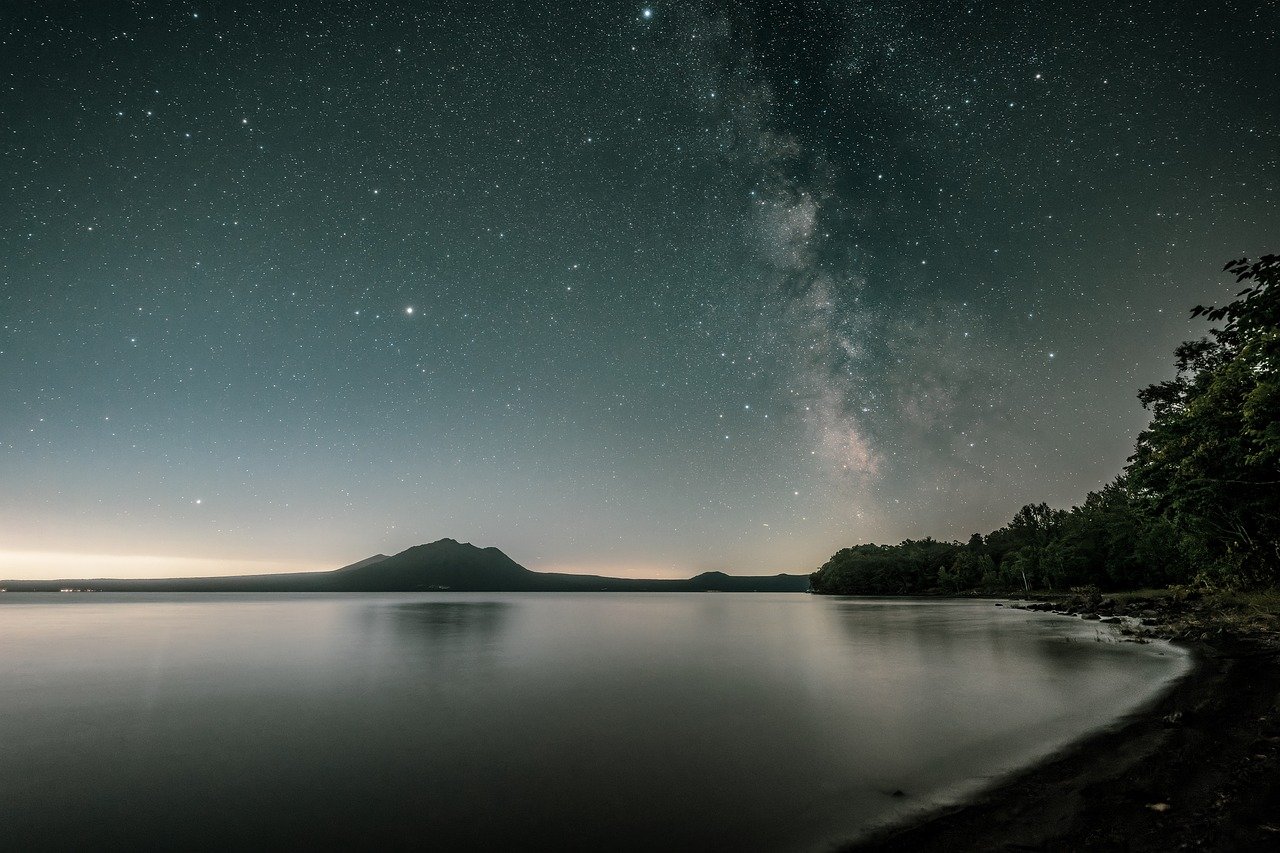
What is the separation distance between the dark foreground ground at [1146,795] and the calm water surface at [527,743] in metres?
0.87

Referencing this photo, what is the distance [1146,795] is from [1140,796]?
77 mm

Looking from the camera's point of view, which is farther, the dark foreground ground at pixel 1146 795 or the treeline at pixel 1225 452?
the treeline at pixel 1225 452

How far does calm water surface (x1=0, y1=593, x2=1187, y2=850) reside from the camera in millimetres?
6848

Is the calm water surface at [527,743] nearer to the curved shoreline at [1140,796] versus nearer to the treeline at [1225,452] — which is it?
the curved shoreline at [1140,796]

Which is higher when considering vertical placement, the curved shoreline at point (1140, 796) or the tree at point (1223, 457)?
the tree at point (1223, 457)

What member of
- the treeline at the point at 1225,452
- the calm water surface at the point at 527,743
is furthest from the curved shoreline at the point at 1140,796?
the treeline at the point at 1225,452

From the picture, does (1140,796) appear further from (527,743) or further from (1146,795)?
(527,743)

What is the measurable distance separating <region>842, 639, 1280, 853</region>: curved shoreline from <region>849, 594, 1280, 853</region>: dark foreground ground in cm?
1

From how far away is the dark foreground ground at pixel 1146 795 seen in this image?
16.0 feet

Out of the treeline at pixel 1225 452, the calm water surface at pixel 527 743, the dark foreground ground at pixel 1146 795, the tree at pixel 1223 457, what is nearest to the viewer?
the dark foreground ground at pixel 1146 795

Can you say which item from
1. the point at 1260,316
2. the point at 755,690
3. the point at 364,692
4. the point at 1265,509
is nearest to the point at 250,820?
the point at 364,692

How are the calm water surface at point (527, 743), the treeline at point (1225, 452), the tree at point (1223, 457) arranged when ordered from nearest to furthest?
the calm water surface at point (527, 743), the treeline at point (1225, 452), the tree at point (1223, 457)

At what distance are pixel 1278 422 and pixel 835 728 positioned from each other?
47.8 feet

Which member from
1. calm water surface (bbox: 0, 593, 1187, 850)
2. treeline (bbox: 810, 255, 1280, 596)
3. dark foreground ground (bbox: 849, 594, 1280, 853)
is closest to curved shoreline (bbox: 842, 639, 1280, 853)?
dark foreground ground (bbox: 849, 594, 1280, 853)
